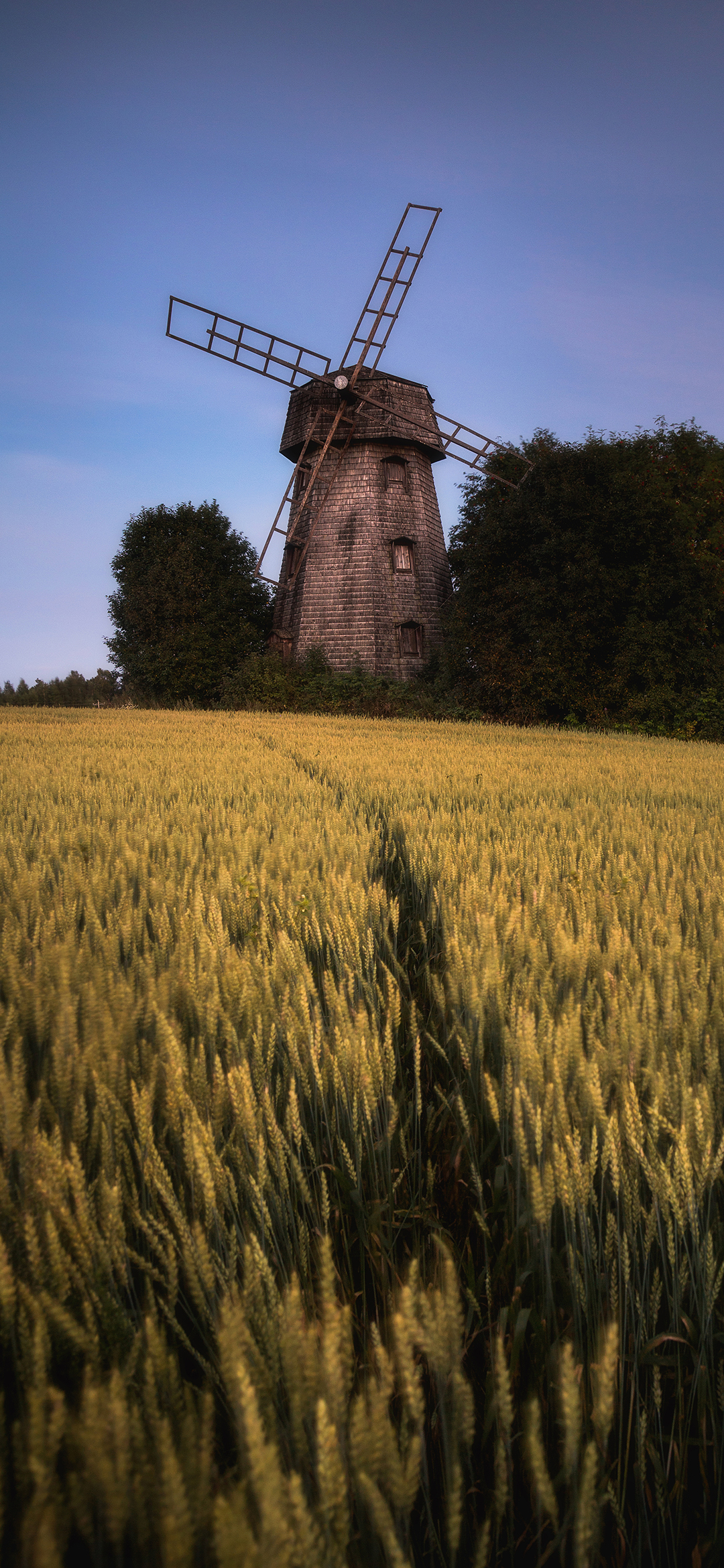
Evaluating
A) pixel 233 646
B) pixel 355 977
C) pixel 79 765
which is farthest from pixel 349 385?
pixel 355 977

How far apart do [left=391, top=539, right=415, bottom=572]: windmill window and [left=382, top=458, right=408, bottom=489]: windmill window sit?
1.66m

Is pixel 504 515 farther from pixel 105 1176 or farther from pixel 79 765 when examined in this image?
pixel 105 1176

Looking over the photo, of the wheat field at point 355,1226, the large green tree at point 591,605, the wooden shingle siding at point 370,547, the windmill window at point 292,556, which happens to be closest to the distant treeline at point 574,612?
the large green tree at point 591,605

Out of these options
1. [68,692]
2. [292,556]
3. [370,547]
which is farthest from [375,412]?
[68,692]

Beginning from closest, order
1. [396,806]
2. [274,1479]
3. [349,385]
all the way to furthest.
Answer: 1. [274,1479]
2. [396,806]
3. [349,385]

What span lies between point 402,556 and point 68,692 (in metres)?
17.0

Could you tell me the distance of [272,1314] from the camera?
29.4 inches

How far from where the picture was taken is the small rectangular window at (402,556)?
2300cm

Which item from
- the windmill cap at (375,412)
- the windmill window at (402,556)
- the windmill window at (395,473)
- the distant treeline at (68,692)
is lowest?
the distant treeline at (68,692)

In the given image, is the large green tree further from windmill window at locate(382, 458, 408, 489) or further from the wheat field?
the wheat field

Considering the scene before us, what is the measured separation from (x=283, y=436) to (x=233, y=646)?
735 cm

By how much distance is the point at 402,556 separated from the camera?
75.8 ft

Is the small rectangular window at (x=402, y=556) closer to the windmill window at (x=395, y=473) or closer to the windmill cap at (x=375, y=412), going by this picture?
the windmill window at (x=395, y=473)

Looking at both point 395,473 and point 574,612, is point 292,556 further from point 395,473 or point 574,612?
point 574,612
